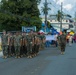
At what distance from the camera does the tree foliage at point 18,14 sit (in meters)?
65.5

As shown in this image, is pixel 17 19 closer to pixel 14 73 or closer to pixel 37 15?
pixel 37 15

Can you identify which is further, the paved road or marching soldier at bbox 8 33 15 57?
marching soldier at bbox 8 33 15 57

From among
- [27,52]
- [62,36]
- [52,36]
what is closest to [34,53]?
[27,52]

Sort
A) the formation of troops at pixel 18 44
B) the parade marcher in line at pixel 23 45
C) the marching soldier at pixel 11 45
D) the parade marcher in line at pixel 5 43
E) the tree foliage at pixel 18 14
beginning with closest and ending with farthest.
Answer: the parade marcher in line at pixel 5 43, the formation of troops at pixel 18 44, the marching soldier at pixel 11 45, the parade marcher in line at pixel 23 45, the tree foliage at pixel 18 14

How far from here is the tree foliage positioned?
65.5m

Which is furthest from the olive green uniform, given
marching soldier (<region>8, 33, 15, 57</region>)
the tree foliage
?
the tree foliage

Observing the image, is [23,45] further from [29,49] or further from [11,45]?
[11,45]

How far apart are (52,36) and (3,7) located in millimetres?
26599

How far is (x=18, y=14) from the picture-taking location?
67.9 metres

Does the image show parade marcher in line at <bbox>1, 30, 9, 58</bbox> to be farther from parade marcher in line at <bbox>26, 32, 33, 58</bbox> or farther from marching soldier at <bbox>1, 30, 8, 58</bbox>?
parade marcher in line at <bbox>26, 32, 33, 58</bbox>

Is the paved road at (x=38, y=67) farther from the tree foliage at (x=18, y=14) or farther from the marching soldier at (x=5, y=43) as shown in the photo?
the tree foliage at (x=18, y=14)

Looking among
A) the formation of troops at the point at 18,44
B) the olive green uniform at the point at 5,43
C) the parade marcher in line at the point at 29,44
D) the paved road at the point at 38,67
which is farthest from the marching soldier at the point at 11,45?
the paved road at the point at 38,67

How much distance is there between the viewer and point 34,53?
25.2m

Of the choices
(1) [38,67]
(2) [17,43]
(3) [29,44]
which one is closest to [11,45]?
(2) [17,43]
